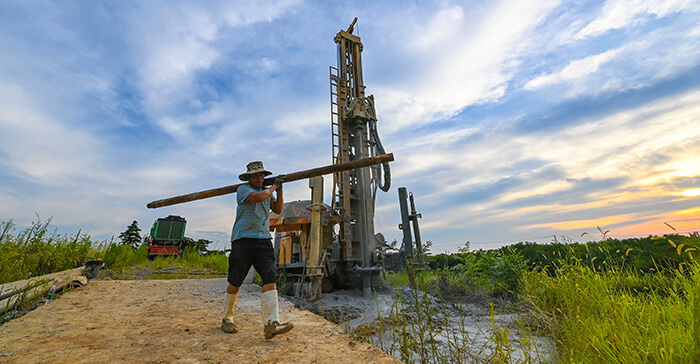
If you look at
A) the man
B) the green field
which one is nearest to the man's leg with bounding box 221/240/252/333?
the man

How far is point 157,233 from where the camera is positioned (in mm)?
18156

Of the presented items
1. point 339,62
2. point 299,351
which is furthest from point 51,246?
point 339,62

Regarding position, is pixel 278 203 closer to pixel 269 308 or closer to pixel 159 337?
pixel 269 308

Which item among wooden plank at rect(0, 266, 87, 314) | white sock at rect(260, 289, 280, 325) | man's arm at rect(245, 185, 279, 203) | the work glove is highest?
the work glove

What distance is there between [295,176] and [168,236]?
1674cm

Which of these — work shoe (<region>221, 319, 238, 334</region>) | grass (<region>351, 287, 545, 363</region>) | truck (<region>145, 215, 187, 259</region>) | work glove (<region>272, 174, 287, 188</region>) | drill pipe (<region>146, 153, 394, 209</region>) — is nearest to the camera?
grass (<region>351, 287, 545, 363</region>)

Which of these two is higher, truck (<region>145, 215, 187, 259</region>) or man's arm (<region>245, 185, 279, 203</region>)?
truck (<region>145, 215, 187, 259</region>)

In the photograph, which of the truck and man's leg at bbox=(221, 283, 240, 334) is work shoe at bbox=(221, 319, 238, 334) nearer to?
man's leg at bbox=(221, 283, 240, 334)

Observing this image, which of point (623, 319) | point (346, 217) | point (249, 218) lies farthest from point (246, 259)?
point (346, 217)

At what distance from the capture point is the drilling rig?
8805 millimetres

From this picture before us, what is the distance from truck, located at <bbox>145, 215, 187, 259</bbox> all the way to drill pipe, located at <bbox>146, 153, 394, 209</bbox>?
47.4ft

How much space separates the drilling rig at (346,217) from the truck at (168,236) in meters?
10.0

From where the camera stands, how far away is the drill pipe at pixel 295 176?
4219 mm

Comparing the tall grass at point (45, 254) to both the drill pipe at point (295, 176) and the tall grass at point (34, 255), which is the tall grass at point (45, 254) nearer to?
the tall grass at point (34, 255)
